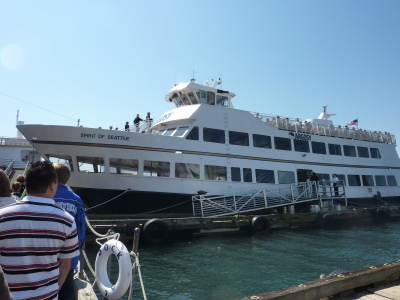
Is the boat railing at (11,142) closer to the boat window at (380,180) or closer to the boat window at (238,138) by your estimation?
the boat window at (238,138)

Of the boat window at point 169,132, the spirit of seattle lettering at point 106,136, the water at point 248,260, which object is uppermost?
the boat window at point 169,132

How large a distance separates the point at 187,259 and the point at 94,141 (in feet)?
18.7

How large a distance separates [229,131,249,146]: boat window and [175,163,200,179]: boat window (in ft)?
7.49

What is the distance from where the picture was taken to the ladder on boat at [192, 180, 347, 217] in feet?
40.1

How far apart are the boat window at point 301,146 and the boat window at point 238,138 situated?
3.34 m

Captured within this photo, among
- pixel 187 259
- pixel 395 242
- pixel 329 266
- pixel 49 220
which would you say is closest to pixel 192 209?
pixel 187 259

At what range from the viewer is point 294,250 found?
30.7 feet

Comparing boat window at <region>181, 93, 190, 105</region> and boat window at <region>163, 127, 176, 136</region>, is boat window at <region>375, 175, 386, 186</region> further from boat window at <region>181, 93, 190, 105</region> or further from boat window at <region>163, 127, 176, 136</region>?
boat window at <region>163, 127, 176, 136</region>

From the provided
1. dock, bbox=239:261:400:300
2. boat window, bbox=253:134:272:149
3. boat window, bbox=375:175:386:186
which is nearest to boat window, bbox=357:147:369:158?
boat window, bbox=375:175:386:186

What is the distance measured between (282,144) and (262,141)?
53.6 inches

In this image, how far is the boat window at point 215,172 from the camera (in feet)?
41.5

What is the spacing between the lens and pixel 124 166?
11359mm

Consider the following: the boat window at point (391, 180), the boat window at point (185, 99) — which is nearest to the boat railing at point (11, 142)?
the boat window at point (185, 99)

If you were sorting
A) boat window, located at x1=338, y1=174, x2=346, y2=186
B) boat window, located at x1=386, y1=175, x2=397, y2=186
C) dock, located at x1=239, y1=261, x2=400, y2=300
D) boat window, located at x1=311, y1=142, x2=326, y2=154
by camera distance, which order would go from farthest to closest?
boat window, located at x1=386, y1=175, x2=397, y2=186, boat window, located at x1=338, y1=174, x2=346, y2=186, boat window, located at x1=311, y1=142, x2=326, y2=154, dock, located at x1=239, y1=261, x2=400, y2=300
